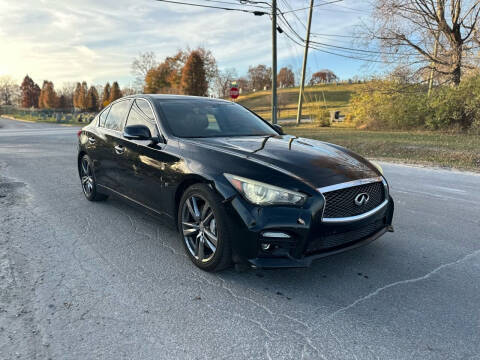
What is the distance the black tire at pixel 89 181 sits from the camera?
5.27m

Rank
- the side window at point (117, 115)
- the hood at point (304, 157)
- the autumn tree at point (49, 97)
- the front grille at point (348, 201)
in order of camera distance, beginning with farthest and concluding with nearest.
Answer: the autumn tree at point (49, 97) < the side window at point (117, 115) < the hood at point (304, 157) < the front grille at point (348, 201)

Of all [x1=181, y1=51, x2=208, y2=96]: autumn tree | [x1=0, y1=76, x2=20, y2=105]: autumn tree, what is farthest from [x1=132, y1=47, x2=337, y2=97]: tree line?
[x1=0, y1=76, x2=20, y2=105]: autumn tree

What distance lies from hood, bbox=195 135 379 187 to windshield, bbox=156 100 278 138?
0.85ft

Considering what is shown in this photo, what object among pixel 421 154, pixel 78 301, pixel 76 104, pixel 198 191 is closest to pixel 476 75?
pixel 421 154

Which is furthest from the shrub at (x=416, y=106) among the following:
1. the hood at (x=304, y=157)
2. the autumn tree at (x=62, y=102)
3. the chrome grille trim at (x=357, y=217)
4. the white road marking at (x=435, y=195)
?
the autumn tree at (x=62, y=102)

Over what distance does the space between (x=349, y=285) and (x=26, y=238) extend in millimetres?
3437

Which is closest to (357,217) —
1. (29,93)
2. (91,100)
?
(91,100)

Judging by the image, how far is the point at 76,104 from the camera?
104m

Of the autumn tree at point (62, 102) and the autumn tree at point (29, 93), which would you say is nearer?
the autumn tree at point (62, 102)

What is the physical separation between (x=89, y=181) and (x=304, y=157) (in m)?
3.62

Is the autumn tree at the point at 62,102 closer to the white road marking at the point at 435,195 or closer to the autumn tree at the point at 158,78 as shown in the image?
the autumn tree at the point at 158,78

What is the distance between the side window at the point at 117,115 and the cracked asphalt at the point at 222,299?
1.31 m

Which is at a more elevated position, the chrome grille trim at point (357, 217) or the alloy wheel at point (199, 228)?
the chrome grille trim at point (357, 217)

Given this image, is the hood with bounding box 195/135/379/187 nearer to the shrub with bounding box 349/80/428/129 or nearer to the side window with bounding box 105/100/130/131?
the side window with bounding box 105/100/130/131
